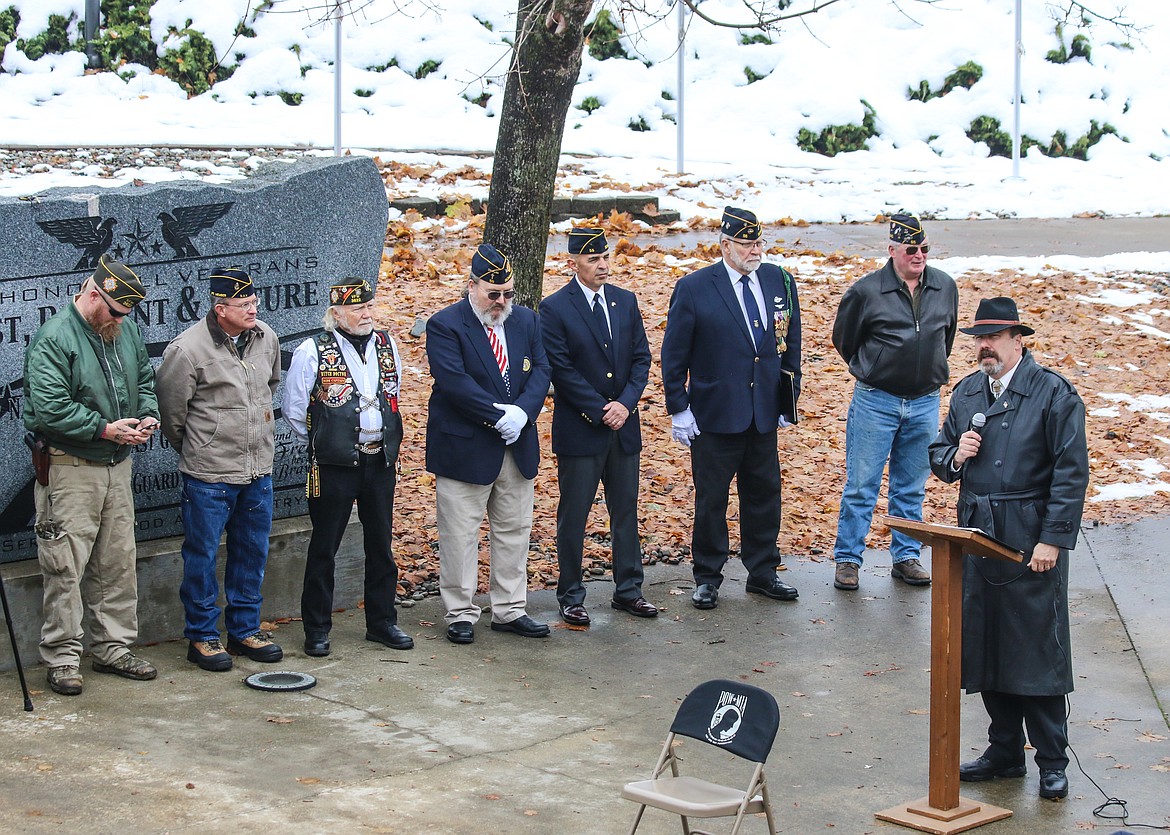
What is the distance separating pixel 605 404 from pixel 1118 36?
21.3 meters

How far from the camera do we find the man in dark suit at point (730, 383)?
8.67m

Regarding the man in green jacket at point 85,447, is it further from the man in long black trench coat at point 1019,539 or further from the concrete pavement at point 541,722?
the man in long black trench coat at point 1019,539

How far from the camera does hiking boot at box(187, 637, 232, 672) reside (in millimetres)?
7473

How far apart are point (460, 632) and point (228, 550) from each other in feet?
4.14

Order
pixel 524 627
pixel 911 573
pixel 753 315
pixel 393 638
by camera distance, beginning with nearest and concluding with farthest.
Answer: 1. pixel 393 638
2. pixel 524 627
3. pixel 753 315
4. pixel 911 573

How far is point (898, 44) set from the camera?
2570 centimetres

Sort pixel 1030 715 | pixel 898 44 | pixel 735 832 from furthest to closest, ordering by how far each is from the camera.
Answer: pixel 898 44 < pixel 1030 715 < pixel 735 832

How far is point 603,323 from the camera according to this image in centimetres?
852

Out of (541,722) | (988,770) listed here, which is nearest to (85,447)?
(541,722)

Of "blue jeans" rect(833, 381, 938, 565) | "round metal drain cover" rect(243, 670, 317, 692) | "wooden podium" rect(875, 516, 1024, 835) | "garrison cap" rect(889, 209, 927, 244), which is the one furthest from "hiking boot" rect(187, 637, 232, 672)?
"garrison cap" rect(889, 209, 927, 244)

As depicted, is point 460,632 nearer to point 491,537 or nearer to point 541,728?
point 491,537

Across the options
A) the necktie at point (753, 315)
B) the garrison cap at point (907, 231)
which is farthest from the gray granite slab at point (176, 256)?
the garrison cap at point (907, 231)

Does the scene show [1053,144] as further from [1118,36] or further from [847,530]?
[847,530]

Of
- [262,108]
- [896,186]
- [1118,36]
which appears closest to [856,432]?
[896,186]
